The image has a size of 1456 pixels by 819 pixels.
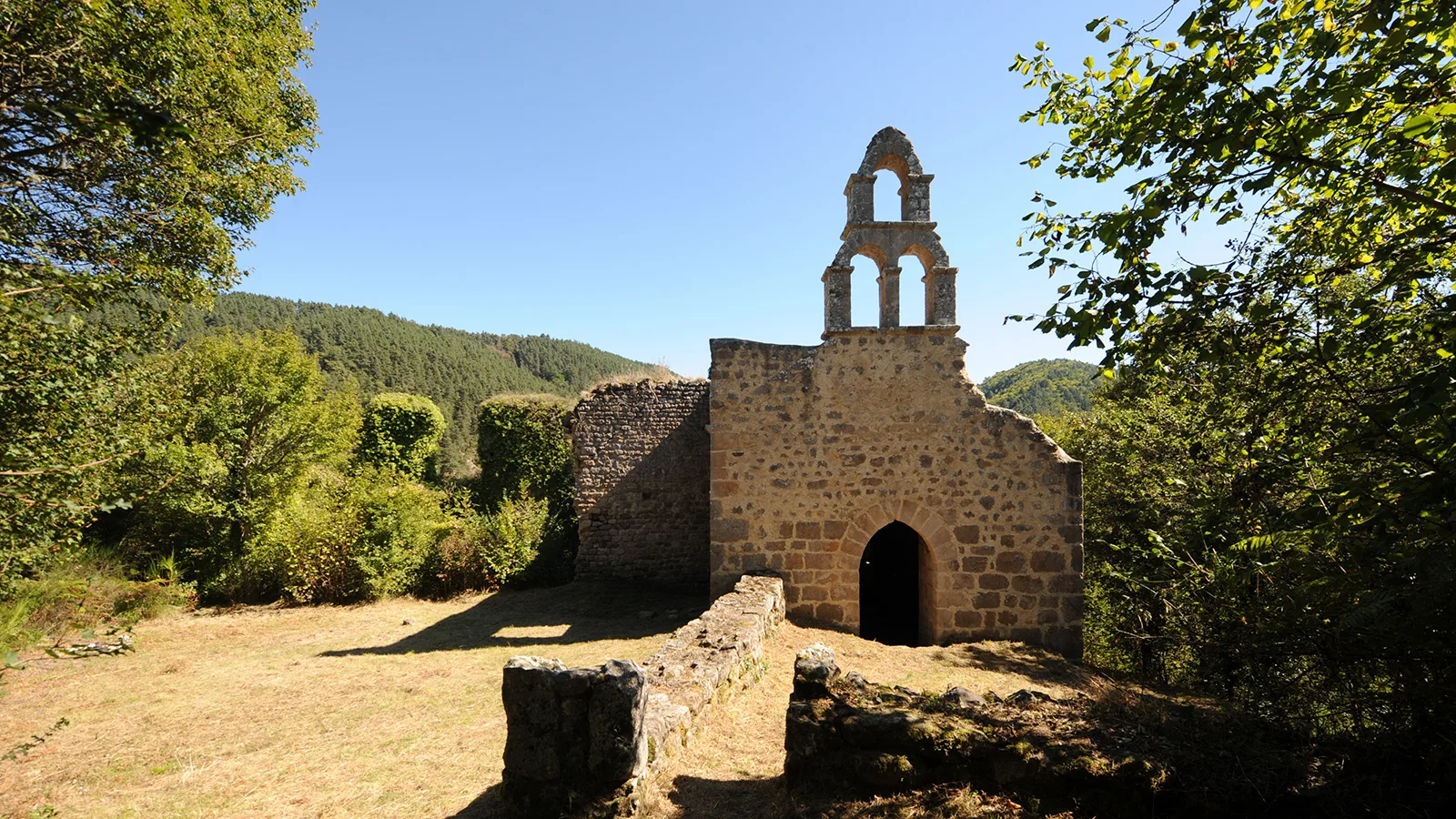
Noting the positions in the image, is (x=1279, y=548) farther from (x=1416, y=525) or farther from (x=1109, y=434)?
(x=1109, y=434)

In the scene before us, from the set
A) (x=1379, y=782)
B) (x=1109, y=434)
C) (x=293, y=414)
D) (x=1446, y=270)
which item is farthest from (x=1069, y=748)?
(x=293, y=414)

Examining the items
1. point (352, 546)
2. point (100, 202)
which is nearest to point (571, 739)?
point (100, 202)

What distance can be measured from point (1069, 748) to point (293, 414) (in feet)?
58.9

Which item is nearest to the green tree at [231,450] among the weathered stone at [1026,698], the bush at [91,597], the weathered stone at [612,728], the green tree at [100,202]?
the bush at [91,597]

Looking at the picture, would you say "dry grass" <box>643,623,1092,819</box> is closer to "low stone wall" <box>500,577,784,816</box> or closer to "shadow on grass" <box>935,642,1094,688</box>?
"shadow on grass" <box>935,642,1094,688</box>

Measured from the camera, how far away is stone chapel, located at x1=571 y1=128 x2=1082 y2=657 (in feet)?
30.7

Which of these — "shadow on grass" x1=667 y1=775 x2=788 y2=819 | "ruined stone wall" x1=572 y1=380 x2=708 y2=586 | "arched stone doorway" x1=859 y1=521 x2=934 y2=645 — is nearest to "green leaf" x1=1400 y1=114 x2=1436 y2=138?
"shadow on grass" x1=667 y1=775 x2=788 y2=819

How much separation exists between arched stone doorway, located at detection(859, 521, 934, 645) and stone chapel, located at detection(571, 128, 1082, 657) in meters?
2.23

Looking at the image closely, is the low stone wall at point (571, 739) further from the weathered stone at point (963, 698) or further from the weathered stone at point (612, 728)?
the weathered stone at point (963, 698)

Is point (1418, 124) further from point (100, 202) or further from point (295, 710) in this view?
point (100, 202)

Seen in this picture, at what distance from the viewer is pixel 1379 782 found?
2.88m

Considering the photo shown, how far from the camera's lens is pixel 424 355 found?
51.5 m

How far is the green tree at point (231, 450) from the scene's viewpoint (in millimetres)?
13641

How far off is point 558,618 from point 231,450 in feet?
31.4
